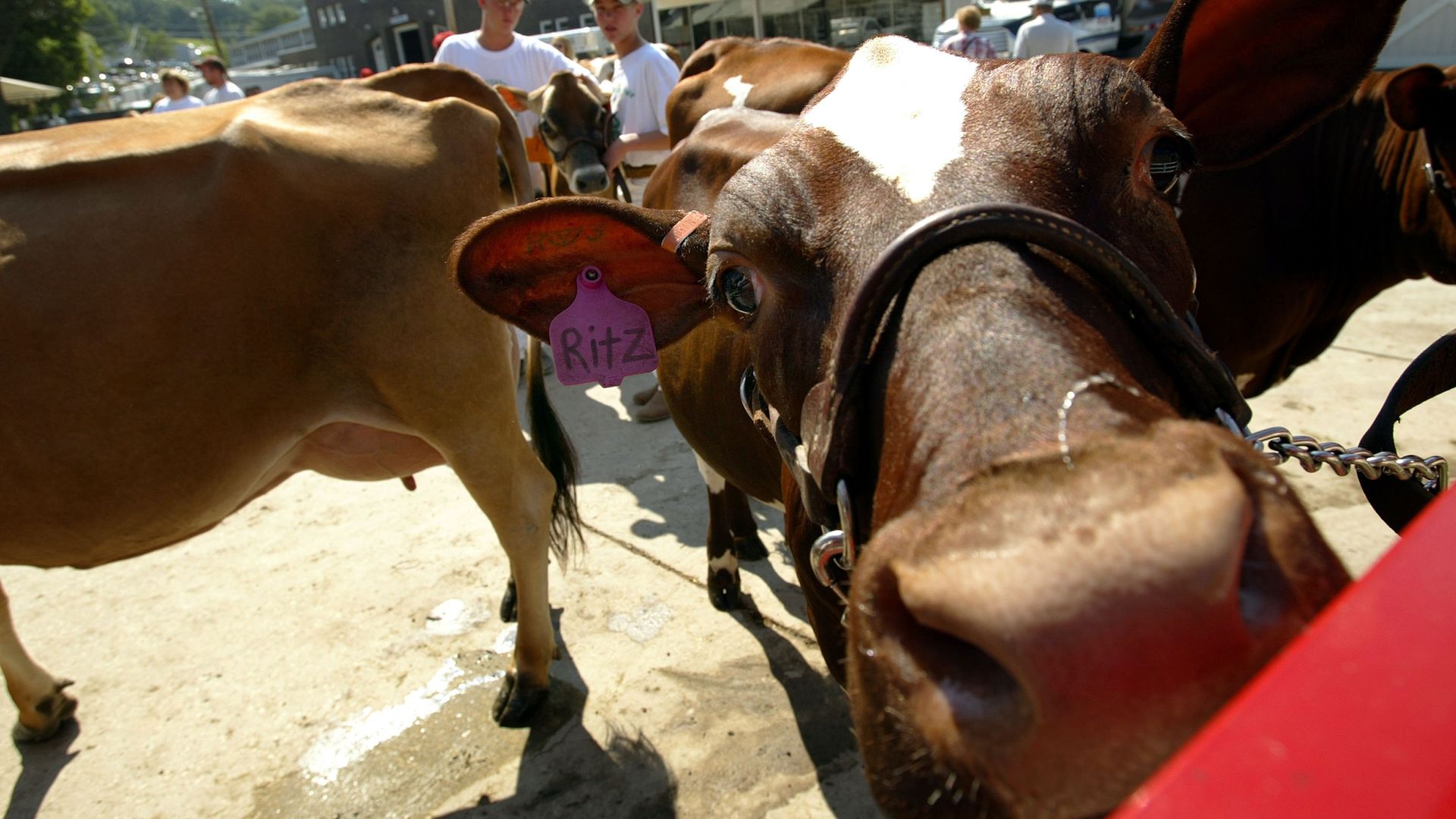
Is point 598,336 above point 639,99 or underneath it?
underneath

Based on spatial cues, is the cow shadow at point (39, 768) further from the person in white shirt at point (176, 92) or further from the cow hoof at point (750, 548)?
the person in white shirt at point (176, 92)

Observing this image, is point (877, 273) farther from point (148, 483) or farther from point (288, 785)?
point (288, 785)

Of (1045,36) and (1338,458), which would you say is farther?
(1045,36)

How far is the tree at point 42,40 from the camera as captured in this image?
32719 millimetres

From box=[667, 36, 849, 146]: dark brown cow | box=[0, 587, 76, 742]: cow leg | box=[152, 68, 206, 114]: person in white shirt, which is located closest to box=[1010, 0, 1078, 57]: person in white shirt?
box=[667, 36, 849, 146]: dark brown cow

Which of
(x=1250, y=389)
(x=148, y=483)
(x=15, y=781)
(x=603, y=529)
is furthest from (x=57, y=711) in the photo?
(x=1250, y=389)

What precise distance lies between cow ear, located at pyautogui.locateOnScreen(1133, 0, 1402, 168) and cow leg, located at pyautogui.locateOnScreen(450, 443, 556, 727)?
2.19 metres

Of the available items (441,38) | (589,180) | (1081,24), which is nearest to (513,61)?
(589,180)

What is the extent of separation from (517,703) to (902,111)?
237 cm

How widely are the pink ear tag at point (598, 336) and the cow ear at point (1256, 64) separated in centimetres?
130

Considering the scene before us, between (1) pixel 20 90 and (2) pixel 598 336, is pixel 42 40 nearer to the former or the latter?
(1) pixel 20 90

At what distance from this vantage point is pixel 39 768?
2.95 m

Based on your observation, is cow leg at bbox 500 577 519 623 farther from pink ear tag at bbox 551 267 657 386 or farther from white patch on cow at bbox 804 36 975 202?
white patch on cow at bbox 804 36 975 202

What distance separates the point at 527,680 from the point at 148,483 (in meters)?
1.34
